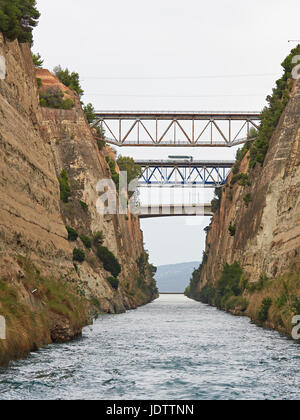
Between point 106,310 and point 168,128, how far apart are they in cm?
3652

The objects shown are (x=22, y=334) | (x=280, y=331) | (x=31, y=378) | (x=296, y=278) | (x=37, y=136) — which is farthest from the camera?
(x=37, y=136)

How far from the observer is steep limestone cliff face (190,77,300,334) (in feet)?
131

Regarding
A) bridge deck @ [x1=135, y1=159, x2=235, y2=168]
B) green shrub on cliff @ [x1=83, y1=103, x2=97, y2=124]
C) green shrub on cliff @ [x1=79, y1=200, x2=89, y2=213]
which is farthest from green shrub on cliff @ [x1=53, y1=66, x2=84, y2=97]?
bridge deck @ [x1=135, y1=159, x2=235, y2=168]

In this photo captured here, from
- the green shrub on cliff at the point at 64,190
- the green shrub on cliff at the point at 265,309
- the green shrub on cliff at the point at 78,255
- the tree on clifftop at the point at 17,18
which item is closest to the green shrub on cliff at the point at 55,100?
the green shrub on cliff at the point at 64,190

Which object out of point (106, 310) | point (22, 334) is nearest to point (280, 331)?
point (22, 334)

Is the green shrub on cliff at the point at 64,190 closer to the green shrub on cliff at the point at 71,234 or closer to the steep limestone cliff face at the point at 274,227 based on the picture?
the green shrub on cliff at the point at 71,234

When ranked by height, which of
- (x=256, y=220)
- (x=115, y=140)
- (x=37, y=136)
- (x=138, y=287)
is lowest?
(x=138, y=287)

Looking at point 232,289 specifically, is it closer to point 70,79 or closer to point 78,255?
point 78,255

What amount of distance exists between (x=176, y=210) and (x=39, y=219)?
85.5 meters

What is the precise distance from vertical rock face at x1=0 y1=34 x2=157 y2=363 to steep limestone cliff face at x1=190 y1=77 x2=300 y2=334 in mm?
11080

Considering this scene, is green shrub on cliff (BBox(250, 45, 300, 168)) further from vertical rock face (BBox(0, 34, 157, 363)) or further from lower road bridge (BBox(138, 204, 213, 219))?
lower road bridge (BBox(138, 204, 213, 219))

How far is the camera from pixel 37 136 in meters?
43.1
